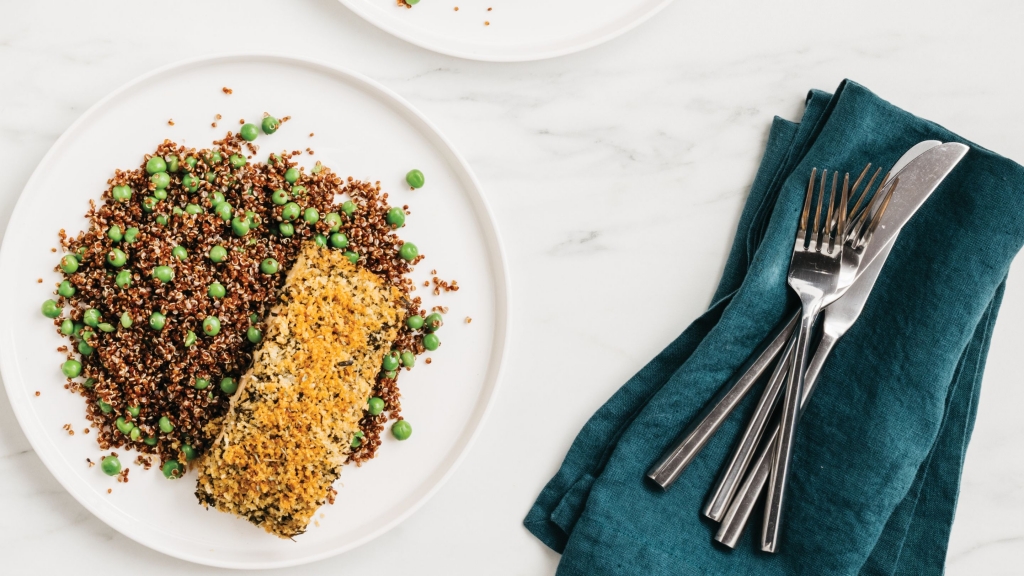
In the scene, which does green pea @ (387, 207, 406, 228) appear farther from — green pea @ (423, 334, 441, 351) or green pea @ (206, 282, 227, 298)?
green pea @ (206, 282, 227, 298)

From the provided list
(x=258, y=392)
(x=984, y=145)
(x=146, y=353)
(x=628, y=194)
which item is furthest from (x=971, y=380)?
(x=146, y=353)

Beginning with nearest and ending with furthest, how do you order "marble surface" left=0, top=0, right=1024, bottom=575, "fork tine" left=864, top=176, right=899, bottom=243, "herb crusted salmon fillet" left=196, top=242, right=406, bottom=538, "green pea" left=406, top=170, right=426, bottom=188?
"herb crusted salmon fillet" left=196, top=242, right=406, bottom=538, "fork tine" left=864, top=176, right=899, bottom=243, "green pea" left=406, top=170, right=426, bottom=188, "marble surface" left=0, top=0, right=1024, bottom=575

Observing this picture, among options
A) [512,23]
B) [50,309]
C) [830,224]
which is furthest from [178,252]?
[830,224]

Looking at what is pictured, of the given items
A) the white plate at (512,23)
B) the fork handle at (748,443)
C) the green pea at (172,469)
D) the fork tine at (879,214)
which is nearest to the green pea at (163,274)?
the green pea at (172,469)

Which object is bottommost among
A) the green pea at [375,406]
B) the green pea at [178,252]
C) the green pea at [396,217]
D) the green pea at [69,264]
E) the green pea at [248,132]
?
the green pea at [375,406]

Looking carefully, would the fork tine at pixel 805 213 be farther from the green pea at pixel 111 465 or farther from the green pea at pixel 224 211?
the green pea at pixel 111 465

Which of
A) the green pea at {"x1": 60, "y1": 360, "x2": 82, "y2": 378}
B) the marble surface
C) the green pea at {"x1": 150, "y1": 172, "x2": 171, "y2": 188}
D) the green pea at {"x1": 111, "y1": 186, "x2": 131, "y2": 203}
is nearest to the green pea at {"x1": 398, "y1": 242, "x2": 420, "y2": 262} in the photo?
the marble surface

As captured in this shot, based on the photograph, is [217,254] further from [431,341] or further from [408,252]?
[431,341]
